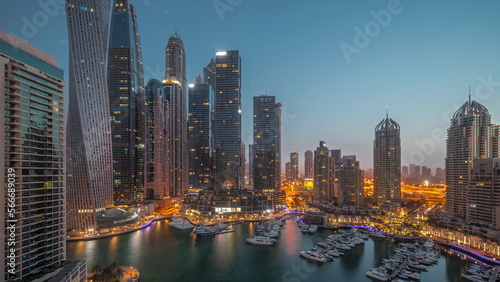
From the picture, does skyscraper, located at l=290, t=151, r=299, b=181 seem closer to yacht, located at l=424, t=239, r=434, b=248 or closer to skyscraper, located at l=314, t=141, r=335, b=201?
skyscraper, located at l=314, t=141, r=335, b=201

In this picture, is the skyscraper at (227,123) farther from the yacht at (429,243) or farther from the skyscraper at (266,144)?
the yacht at (429,243)

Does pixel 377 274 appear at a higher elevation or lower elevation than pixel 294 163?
lower

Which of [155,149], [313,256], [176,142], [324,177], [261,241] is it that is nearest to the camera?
[313,256]

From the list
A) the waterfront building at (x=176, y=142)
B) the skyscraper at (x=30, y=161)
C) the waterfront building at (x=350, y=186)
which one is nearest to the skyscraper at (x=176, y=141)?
the waterfront building at (x=176, y=142)

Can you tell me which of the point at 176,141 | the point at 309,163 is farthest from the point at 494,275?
the point at 309,163

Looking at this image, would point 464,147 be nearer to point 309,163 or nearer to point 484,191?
point 484,191

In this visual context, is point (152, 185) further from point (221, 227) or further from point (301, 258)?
point (301, 258)
